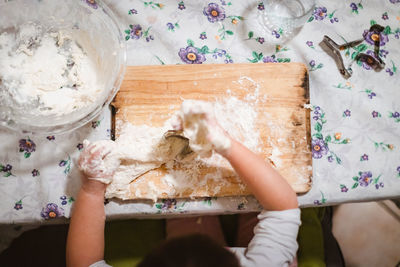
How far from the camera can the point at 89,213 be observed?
0.75m

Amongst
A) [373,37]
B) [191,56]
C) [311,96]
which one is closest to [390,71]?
[373,37]

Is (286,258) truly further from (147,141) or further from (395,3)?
(395,3)

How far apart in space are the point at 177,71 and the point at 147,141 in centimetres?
22

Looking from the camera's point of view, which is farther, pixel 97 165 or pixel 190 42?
pixel 190 42

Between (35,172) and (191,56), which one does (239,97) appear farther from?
(35,172)

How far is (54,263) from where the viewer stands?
989 millimetres

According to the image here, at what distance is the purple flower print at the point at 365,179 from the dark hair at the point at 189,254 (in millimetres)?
481

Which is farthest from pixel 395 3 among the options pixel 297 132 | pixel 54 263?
pixel 54 263

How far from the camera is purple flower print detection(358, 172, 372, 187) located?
0.85m

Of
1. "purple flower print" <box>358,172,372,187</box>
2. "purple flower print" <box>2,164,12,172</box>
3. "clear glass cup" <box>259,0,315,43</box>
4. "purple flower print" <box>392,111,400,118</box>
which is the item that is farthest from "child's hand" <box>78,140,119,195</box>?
"purple flower print" <box>392,111,400,118</box>

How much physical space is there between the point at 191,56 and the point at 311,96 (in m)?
0.39

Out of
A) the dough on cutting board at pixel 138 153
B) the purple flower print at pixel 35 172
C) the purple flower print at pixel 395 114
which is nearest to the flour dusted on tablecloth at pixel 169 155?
the dough on cutting board at pixel 138 153

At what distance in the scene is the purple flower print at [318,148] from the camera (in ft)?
2.82

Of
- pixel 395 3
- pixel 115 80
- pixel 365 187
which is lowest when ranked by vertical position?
pixel 365 187
